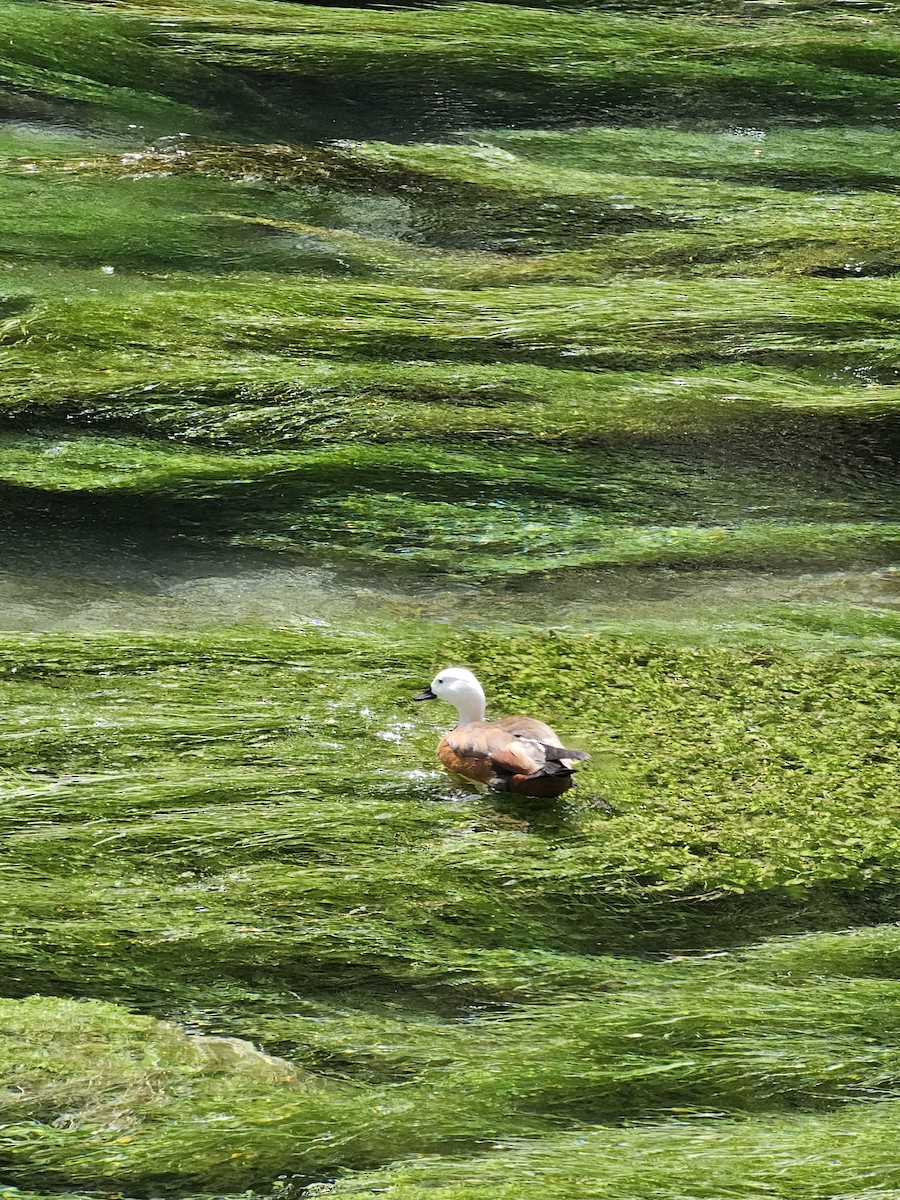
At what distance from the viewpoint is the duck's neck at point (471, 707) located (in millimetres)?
9289

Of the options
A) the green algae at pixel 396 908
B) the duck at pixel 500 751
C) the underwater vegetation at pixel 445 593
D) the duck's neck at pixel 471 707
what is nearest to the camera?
the green algae at pixel 396 908

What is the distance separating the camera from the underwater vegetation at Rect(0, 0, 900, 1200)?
7.20 metres

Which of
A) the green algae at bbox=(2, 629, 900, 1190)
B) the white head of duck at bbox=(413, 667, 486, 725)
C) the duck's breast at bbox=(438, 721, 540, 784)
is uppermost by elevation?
the white head of duck at bbox=(413, 667, 486, 725)

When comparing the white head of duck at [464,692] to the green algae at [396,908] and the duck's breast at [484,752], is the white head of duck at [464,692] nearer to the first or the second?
the duck's breast at [484,752]

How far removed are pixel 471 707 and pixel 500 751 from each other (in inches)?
26.2

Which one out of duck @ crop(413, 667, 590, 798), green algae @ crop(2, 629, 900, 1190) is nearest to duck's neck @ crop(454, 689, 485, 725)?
duck @ crop(413, 667, 590, 798)

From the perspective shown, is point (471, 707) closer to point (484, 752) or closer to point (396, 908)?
point (484, 752)

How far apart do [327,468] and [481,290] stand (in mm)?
4754

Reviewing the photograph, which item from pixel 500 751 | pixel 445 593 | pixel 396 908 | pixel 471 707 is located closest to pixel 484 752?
pixel 500 751

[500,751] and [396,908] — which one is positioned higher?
[500,751]

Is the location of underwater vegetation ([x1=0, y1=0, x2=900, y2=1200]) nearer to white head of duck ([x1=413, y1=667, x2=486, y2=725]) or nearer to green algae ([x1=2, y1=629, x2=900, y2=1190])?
green algae ([x1=2, y1=629, x2=900, y2=1190])

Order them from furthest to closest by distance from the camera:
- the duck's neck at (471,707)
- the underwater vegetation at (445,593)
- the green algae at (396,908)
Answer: the duck's neck at (471,707) < the underwater vegetation at (445,593) < the green algae at (396,908)

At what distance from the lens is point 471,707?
367 inches

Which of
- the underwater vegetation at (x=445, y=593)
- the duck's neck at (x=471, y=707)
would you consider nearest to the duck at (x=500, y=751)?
the duck's neck at (x=471, y=707)
